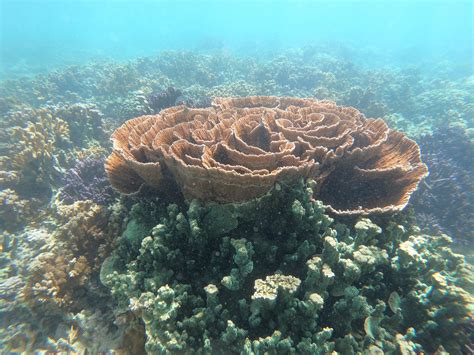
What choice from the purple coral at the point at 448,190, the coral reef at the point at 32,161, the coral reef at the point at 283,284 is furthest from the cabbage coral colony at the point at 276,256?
the coral reef at the point at 32,161

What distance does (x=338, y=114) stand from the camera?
192 inches

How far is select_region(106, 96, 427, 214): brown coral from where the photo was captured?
126 inches

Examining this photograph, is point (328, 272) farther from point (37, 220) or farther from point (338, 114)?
point (37, 220)

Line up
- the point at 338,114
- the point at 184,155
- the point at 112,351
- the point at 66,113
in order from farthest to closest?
the point at 66,113 → the point at 338,114 → the point at 184,155 → the point at 112,351

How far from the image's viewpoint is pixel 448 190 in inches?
287

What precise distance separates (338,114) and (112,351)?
186 inches

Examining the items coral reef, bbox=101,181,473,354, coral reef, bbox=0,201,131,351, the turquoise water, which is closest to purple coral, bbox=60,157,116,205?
the turquoise water

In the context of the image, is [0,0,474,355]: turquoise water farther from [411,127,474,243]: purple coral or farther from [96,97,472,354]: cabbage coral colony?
[411,127,474,243]: purple coral

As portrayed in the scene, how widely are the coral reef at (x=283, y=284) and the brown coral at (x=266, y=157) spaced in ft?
0.97

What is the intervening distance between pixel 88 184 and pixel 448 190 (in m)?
8.86

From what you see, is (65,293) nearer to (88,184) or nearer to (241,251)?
(241,251)

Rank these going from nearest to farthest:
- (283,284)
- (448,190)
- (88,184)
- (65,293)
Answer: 1. (283,284)
2. (65,293)
3. (88,184)
4. (448,190)

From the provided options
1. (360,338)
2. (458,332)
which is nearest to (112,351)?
(360,338)

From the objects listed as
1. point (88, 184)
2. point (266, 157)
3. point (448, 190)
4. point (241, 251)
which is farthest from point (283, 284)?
point (448, 190)
